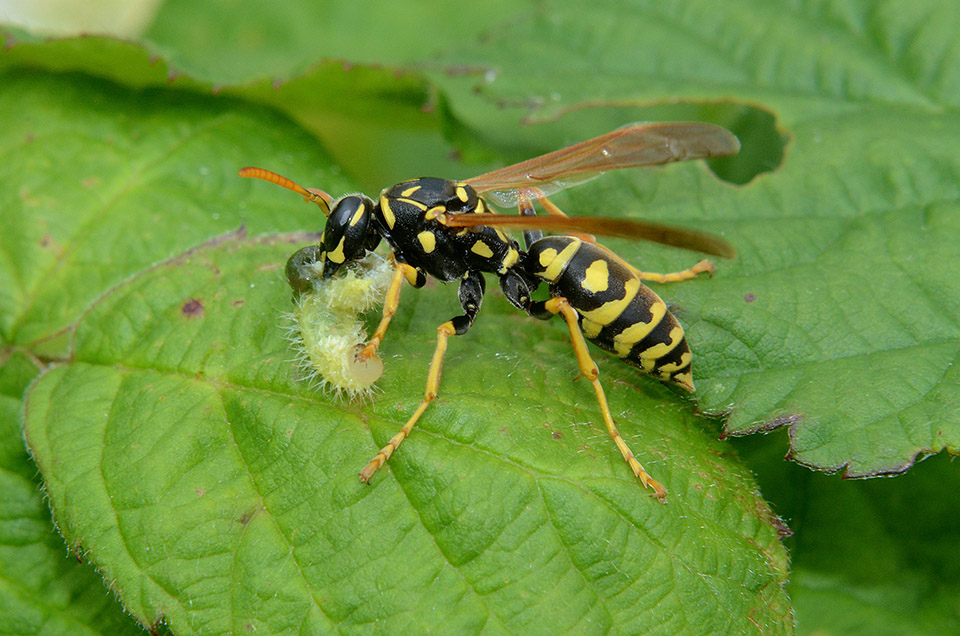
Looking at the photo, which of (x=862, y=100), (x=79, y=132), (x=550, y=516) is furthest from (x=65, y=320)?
(x=862, y=100)

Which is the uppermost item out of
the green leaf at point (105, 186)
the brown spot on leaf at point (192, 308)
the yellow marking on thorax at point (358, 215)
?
the yellow marking on thorax at point (358, 215)

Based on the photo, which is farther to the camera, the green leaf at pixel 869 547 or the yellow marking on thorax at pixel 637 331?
the green leaf at pixel 869 547

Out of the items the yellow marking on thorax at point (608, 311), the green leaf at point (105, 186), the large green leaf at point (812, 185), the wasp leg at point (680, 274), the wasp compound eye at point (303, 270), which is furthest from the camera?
the green leaf at point (105, 186)

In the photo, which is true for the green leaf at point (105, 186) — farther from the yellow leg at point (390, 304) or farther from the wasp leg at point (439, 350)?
the wasp leg at point (439, 350)

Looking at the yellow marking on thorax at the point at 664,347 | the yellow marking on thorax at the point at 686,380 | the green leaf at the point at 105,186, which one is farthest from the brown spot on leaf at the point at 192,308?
the yellow marking on thorax at the point at 686,380

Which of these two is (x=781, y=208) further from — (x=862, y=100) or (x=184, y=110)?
(x=184, y=110)

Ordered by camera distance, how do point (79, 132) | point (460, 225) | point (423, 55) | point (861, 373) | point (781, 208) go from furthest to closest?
point (423, 55)
point (79, 132)
point (781, 208)
point (460, 225)
point (861, 373)
